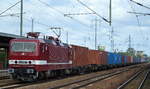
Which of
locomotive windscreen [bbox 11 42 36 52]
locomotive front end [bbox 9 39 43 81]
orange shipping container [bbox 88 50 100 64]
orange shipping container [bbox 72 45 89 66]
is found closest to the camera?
locomotive front end [bbox 9 39 43 81]

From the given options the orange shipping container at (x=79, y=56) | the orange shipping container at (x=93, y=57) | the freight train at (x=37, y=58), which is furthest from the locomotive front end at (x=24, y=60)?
the orange shipping container at (x=93, y=57)

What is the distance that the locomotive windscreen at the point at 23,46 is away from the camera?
983 inches

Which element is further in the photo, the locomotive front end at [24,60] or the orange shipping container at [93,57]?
the orange shipping container at [93,57]

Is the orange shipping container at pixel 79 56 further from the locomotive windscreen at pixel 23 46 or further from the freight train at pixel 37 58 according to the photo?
the locomotive windscreen at pixel 23 46

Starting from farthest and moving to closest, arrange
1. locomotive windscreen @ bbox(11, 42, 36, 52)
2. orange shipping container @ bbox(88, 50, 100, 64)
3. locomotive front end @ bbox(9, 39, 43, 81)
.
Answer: orange shipping container @ bbox(88, 50, 100, 64) → locomotive windscreen @ bbox(11, 42, 36, 52) → locomotive front end @ bbox(9, 39, 43, 81)

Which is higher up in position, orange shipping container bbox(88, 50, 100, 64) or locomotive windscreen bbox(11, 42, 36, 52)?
locomotive windscreen bbox(11, 42, 36, 52)

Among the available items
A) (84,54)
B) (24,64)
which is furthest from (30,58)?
(84,54)

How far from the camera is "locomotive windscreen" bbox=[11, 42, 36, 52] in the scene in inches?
983

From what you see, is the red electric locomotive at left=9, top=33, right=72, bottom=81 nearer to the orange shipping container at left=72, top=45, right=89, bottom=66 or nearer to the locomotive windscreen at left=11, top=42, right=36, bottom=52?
the locomotive windscreen at left=11, top=42, right=36, bottom=52

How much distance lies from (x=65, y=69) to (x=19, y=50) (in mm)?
8083

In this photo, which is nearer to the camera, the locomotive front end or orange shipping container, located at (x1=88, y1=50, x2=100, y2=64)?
the locomotive front end

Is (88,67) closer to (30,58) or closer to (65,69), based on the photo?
(65,69)

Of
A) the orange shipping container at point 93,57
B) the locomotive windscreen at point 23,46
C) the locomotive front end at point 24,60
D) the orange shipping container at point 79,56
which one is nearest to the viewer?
the locomotive front end at point 24,60

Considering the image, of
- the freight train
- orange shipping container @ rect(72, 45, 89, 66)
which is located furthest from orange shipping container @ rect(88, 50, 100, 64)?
the freight train
